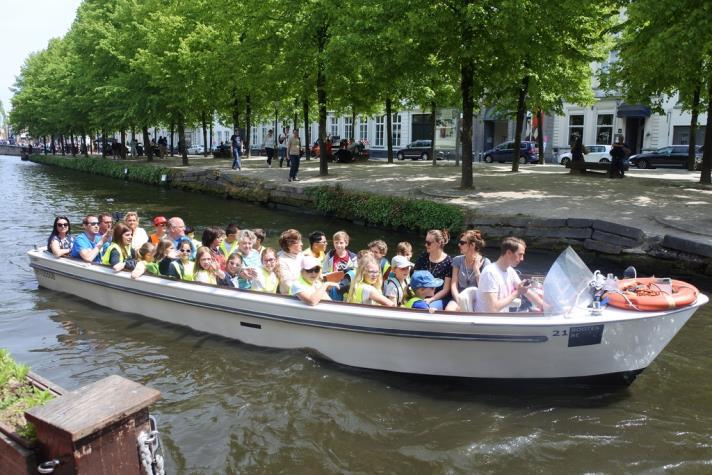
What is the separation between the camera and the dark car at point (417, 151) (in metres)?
38.1

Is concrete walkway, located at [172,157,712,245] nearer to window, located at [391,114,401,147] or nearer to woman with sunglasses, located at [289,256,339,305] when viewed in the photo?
woman with sunglasses, located at [289,256,339,305]

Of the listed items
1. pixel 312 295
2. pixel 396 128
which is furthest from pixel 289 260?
pixel 396 128

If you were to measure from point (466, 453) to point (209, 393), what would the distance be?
275 cm

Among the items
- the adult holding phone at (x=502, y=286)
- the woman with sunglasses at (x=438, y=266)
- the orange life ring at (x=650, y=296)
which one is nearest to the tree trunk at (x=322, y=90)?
the woman with sunglasses at (x=438, y=266)

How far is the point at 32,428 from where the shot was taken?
318 cm

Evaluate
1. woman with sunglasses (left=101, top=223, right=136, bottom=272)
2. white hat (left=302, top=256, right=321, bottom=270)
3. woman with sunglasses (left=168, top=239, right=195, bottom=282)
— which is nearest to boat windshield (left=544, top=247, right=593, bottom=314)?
white hat (left=302, top=256, right=321, bottom=270)

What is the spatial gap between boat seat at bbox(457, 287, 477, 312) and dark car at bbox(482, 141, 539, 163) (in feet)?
96.7

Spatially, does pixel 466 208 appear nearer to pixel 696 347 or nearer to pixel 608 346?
pixel 696 347

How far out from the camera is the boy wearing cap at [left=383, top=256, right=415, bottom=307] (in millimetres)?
6496

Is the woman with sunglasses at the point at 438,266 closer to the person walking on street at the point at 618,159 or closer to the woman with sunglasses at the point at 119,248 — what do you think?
the woman with sunglasses at the point at 119,248

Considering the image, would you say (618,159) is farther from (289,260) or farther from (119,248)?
(119,248)

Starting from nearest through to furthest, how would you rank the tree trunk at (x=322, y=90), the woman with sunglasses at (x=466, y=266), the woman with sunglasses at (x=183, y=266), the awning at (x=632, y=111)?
the woman with sunglasses at (x=466, y=266) < the woman with sunglasses at (x=183, y=266) < the tree trunk at (x=322, y=90) < the awning at (x=632, y=111)

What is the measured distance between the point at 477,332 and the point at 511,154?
3085 centimetres

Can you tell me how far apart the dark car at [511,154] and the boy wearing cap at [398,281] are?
96.0 ft
